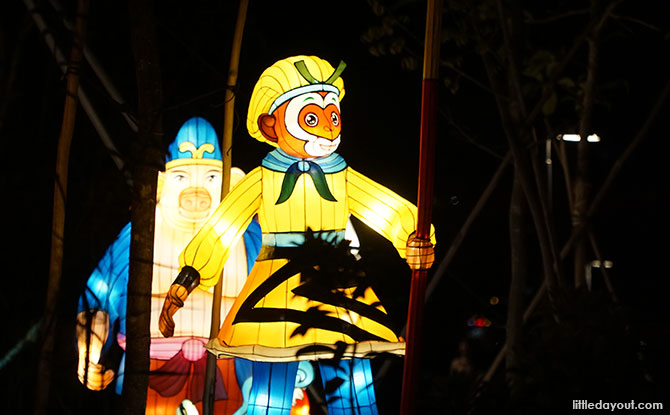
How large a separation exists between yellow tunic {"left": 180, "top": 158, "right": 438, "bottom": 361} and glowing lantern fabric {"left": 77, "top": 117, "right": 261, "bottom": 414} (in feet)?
1.84

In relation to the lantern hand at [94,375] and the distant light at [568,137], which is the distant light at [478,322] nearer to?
the distant light at [568,137]

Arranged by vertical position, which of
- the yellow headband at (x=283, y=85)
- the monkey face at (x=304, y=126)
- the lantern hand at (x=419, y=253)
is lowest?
the lantern hand at (x=419, y=253)

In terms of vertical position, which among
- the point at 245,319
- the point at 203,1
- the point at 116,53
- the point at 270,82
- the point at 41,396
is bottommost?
the point at 41,396

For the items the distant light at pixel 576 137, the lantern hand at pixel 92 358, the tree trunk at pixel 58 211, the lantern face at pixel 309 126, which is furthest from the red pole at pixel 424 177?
the distant light at pixel 576 137

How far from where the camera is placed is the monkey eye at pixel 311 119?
12.0 feet

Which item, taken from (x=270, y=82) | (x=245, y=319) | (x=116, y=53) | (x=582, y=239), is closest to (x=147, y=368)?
(x=245, y=319)

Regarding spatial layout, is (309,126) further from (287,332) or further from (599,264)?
(599,264)

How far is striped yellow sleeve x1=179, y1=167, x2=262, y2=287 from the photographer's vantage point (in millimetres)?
3545

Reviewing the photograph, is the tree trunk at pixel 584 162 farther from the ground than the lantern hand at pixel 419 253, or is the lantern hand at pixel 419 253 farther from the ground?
the tree trunk at pixel 584 162

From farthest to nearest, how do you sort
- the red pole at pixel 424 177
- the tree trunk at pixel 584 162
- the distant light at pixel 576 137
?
1. the distant light at pixel 576 137
2. the tree trunk at pixel 584 162
3. the red pole at pixel 424 177

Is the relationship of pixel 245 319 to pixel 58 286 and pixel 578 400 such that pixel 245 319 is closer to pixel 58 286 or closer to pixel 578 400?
pixel 58 286

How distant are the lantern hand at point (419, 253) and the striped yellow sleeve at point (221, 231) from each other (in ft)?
2.99

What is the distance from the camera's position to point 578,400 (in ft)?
8.30

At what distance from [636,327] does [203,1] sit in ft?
9.61
